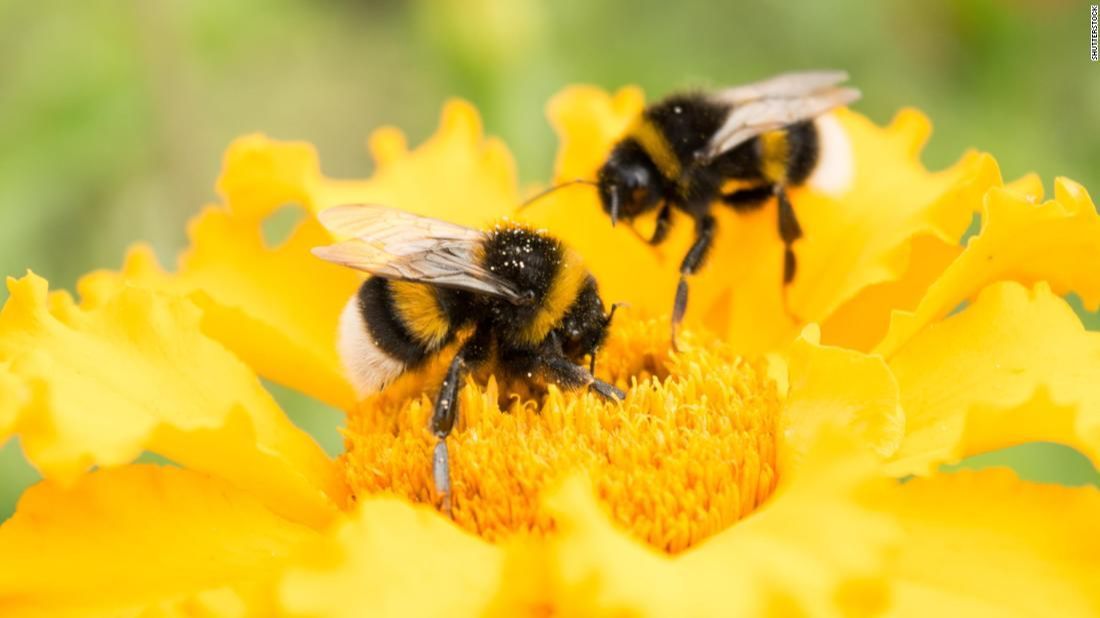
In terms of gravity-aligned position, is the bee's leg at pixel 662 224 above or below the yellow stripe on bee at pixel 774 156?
below

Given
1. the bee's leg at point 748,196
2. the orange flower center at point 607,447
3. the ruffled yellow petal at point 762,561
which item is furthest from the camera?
the bee's leg at point 748,196

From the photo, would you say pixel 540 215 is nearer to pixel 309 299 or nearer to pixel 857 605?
pixel 309 299

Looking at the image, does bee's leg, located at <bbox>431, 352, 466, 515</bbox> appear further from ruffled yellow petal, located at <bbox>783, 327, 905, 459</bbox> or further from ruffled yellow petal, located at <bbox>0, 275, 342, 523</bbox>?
ruffled yellow petal, located at <bbox>783, 327, 905, 459</bbox>

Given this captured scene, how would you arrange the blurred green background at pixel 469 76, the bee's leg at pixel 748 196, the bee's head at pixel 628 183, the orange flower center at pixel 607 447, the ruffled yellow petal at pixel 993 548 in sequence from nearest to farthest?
the ruffled yellow petal at pixel 993 548 → the orange flower center at pixel 607 447 → the bee's head at pixel 628 183 → the bee's leg at pixel 748 196 → the blurred green background at pixel 469 76

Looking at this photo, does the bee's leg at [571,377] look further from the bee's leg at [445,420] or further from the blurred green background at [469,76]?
the blurred green background at [469,76]

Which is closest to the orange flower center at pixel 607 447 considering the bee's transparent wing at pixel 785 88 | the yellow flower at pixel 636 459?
the yellow flower at pixel 636 459

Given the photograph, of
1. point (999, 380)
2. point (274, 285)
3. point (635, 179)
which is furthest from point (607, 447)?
point (274, 285)

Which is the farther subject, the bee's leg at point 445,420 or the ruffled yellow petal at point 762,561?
the bee's leg at point 445,420

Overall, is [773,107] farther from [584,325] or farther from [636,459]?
[636,459]
